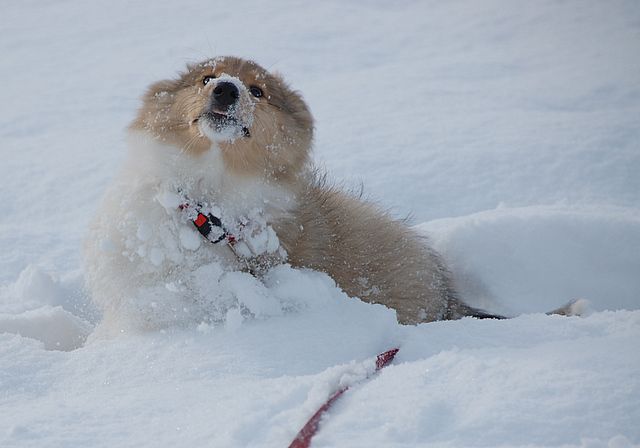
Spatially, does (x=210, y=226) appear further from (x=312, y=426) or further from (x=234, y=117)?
(x=312, y=426)

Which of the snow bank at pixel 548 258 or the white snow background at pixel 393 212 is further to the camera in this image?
the snow bank at pixel 548 258

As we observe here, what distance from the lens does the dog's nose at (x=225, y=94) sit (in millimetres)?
2938

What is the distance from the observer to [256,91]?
326 centimetres

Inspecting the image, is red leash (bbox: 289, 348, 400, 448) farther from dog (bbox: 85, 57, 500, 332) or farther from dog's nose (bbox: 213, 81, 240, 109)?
dog's nose (bbox: 213, 81, 240, 109)

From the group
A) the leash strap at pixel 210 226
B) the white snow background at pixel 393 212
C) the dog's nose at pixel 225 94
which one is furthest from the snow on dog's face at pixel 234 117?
the white snow background at pixel 393 212

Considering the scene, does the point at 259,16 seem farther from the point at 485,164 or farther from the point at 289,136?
the point at 289,136

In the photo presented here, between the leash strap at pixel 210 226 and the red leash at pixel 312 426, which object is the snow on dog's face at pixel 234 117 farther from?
the red leash at pixel 312 426

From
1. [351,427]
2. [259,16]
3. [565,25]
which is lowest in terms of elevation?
[351,427]

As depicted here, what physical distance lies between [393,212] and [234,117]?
6.53ft

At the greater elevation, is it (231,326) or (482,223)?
(482,223)

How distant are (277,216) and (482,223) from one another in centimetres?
159

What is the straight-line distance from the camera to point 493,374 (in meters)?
1.87

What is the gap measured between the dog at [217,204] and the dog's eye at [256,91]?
2 cm

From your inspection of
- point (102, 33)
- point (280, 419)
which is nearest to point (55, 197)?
point (280, 419)
